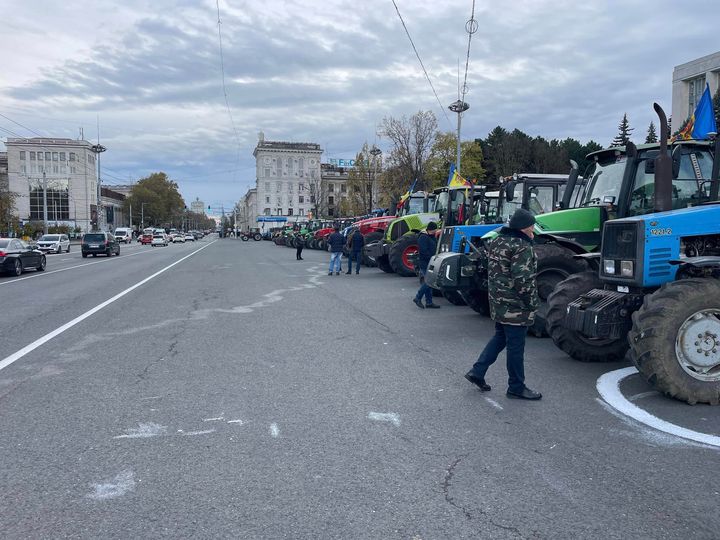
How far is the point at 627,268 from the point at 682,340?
0.97 m

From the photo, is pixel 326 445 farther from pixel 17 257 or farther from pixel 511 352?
pixel 17 257

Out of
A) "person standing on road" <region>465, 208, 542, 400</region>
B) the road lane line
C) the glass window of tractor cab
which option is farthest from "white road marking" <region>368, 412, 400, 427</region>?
the road lane line

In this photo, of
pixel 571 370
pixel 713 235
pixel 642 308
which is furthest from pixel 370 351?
pixel 713 235

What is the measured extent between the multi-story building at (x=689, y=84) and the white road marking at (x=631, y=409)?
52751mm

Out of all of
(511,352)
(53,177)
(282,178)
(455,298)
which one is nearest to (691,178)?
(511,352)

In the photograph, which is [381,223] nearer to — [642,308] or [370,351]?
[370,351]

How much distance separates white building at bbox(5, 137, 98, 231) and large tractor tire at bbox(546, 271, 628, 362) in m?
119

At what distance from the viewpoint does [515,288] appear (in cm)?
594

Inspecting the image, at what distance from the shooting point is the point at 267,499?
3.85 m

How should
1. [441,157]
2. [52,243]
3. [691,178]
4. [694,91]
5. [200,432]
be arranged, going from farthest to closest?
[694,91] → [441,157] → [52,243] → [691,178] → [200,432]

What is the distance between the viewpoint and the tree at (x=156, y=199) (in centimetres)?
14538

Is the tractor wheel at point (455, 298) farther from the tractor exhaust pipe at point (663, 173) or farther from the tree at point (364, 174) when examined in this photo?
the tree at point (364, 174)

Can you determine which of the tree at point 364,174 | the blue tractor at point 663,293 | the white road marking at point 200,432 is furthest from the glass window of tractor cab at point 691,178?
the tree at point 364,174

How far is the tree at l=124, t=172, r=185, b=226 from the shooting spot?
145375mm
